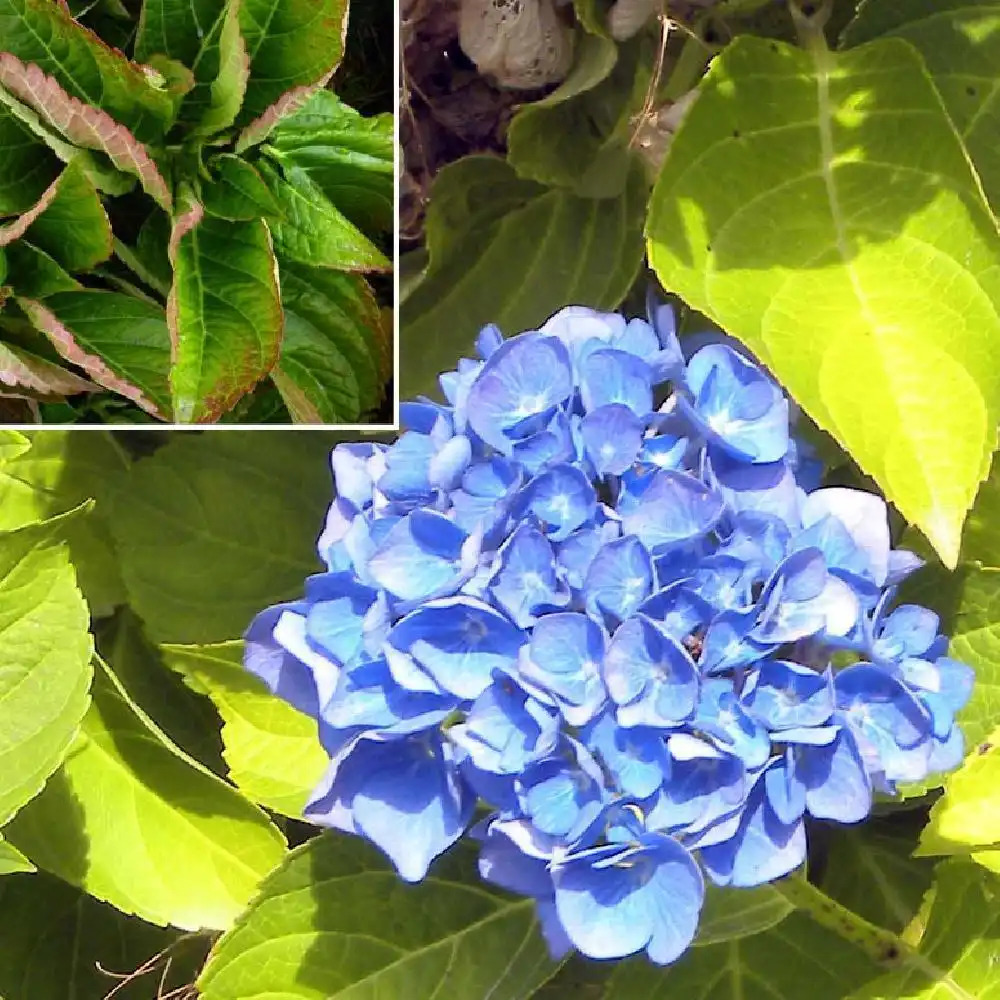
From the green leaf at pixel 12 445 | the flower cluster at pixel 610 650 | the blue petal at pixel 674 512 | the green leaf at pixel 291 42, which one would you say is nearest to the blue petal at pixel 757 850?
the flower cluster at pixel 610 650

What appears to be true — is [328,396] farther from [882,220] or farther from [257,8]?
[882,220]

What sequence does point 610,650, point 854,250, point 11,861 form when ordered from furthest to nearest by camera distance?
point 854,250 → point 11,861 → point 610,650

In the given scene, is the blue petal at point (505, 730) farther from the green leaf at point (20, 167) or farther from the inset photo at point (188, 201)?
the green leaf at point (20, 167)

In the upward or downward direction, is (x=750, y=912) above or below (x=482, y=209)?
below

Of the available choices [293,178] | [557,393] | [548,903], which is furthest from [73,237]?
[548,903]

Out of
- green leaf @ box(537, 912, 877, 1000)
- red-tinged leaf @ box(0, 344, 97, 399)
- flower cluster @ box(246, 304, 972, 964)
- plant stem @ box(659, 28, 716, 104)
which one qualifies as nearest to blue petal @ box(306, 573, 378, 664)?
flower cluster @ box(246, 304, 972, 964)

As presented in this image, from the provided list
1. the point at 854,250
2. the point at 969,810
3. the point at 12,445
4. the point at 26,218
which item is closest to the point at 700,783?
the point at 969,810

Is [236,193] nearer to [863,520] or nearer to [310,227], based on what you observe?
[310,227]

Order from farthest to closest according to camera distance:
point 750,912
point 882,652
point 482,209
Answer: point 482,209 < point 750,912 < point 882,652
